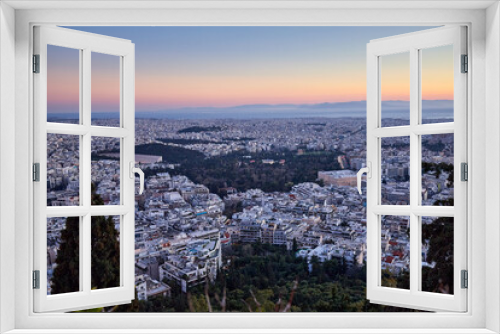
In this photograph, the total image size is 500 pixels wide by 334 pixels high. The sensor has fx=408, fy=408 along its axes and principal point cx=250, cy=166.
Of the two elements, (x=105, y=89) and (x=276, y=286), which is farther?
(x=276, y=286)

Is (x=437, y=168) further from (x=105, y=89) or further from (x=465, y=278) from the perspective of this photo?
(x=105, y=89)

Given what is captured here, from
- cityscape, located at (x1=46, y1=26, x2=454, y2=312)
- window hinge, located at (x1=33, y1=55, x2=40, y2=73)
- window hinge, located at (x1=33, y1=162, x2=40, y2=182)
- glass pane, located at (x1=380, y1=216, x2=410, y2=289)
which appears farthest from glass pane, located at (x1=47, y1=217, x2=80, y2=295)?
A: glass pane, located at (x1=380, y1=216, x2=410, y2=289)

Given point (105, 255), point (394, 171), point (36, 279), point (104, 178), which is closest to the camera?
point (36, 279)

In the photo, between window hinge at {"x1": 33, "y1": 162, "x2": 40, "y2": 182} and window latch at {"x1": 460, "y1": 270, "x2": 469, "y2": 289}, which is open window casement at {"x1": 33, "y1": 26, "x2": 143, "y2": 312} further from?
window latch at {"x1": 460, "y1": 270, "x2": 469, "y2": 289}

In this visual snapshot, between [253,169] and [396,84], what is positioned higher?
[396,84]

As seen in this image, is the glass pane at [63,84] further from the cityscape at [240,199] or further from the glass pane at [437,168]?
the glass pane at [437,168]

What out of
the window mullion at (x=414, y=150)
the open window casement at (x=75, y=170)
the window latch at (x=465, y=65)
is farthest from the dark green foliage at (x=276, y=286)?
the window latch at (x=465, y=65)

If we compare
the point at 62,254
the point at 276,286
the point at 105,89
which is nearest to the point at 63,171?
the point at 62,254
